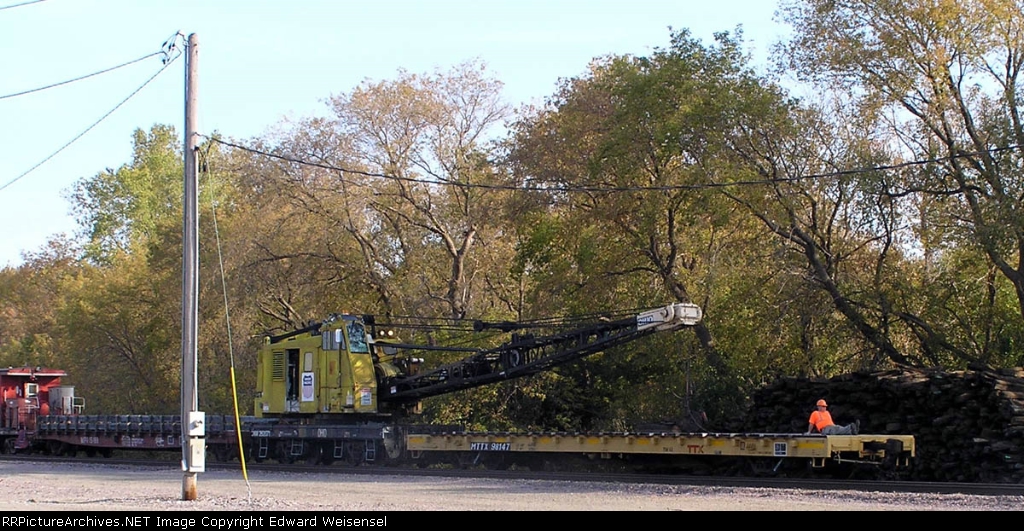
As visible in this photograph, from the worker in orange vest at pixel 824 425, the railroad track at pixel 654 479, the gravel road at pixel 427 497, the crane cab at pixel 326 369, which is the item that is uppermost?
the crane cab at pixel 326 369

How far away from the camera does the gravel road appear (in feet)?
50.4

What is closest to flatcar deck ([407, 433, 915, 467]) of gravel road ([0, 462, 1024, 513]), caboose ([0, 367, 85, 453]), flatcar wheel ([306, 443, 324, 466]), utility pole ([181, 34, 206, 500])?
gravel road ([0, 462, 1024, 513])

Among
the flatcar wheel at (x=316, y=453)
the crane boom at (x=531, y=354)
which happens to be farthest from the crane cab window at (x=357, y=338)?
the flatcar wheel at (x=316, y=453)

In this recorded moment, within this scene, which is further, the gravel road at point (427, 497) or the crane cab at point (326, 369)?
the crane cab at point (326, 369)

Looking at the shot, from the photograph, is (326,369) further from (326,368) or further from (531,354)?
(531,354)

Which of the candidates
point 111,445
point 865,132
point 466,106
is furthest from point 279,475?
point 466,106

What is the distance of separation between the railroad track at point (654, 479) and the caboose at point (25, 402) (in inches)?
274

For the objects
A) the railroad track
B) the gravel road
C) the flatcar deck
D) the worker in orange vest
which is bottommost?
the railroad track

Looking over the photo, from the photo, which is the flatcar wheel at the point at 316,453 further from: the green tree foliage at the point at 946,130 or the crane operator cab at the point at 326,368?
the green tree foliage at the point at 946,130

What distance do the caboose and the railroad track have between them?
22.8 ft

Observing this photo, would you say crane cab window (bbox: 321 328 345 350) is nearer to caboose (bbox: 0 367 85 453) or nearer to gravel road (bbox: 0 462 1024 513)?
gravel road (bbox: 0 462 1024 513)

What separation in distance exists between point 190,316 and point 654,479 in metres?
8.97

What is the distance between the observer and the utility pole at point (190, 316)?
16.9m
